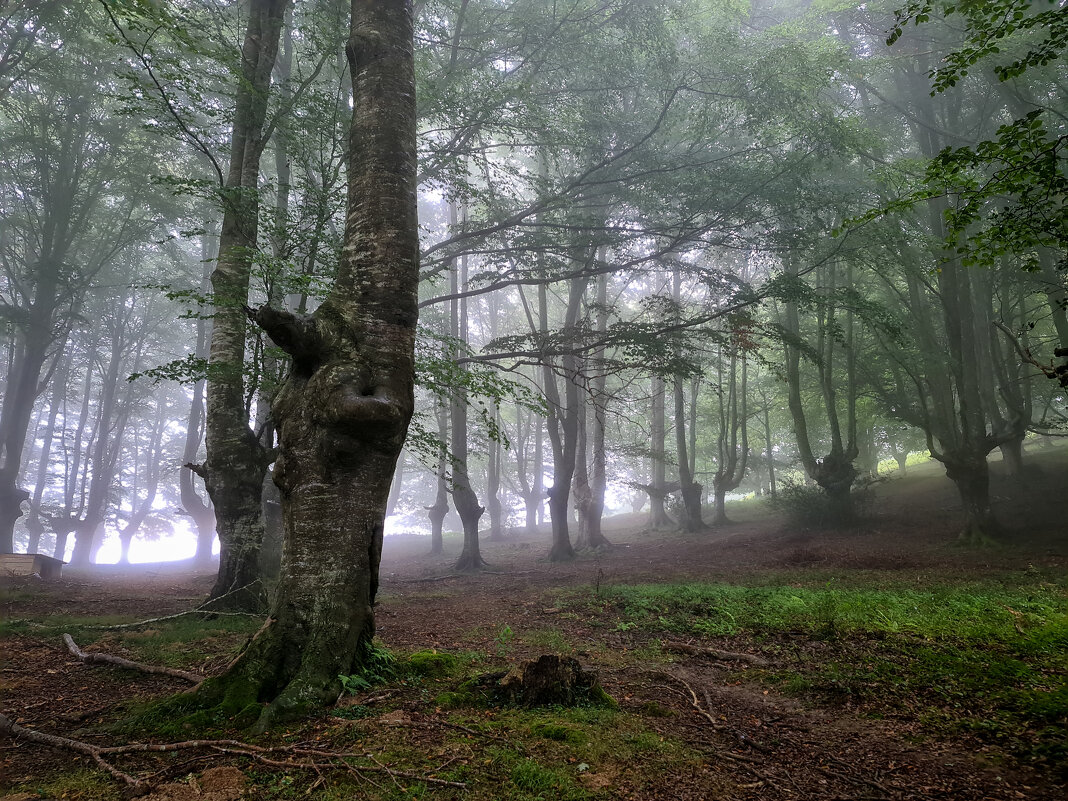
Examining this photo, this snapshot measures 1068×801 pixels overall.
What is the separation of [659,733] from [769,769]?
2.27 ft

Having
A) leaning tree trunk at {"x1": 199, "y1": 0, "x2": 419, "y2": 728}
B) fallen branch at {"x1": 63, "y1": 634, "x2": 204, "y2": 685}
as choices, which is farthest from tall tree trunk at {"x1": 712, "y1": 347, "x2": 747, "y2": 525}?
fallen branch at {"x1": 63, "y1": 634, "x2": 204, "y2": 685}

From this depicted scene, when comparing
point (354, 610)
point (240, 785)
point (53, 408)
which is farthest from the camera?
point (53, 408)

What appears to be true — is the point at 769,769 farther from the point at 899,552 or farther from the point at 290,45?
the point at 290,45

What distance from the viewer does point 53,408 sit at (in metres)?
26.6

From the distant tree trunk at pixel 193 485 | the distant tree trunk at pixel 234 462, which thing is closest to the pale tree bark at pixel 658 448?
the distant tree trunk at pixel 234 462

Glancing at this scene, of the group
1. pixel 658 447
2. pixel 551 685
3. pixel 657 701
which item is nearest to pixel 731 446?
pixel 658 447

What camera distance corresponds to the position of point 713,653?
5656 millimetres

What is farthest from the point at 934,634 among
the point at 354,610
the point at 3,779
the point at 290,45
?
the point at 290,45

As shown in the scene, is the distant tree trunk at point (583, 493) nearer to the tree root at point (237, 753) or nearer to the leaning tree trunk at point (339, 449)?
the leaning tree trunk at point (339, 449)

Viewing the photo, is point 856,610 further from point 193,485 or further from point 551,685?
point 193,485

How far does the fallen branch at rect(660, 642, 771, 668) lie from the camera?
210 inches

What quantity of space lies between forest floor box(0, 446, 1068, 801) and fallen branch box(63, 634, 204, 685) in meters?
0.10

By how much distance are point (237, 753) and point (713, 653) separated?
4481 millimetres

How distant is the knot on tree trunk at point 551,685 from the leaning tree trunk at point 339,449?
117 centimetres
